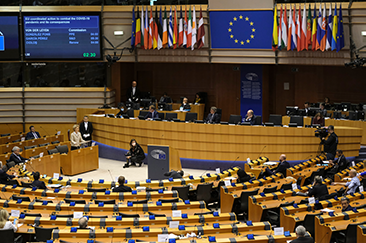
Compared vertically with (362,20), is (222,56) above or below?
below

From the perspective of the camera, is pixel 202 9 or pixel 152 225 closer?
pixel 152 225

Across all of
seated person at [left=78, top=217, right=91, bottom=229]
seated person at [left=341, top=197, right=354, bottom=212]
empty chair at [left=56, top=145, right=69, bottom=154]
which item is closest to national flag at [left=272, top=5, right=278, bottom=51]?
empty chair at [left=56, top=145, right=69, bottom=154]

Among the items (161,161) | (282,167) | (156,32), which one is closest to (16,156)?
(161,161)

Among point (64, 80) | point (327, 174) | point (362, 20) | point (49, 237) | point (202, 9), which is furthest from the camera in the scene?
point (64, 80)

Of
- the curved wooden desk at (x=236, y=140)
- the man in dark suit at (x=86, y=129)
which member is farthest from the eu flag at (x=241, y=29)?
the man in dark suit at (x=86, y=129)

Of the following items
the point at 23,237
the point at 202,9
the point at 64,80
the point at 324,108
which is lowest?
the point at 23,237

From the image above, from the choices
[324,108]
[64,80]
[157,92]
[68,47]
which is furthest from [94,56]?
[324,108]

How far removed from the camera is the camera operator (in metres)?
13.5

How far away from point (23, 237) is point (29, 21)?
12857 millimetres

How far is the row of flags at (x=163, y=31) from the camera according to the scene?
18141 mm

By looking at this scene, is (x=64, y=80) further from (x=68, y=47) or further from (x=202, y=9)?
(x=202, y=9)

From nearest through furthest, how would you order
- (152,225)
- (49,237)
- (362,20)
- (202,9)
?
(49,237), (152,225), (362,20), (202,9)

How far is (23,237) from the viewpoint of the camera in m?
7.65

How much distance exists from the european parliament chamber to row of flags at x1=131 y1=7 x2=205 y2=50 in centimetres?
6
